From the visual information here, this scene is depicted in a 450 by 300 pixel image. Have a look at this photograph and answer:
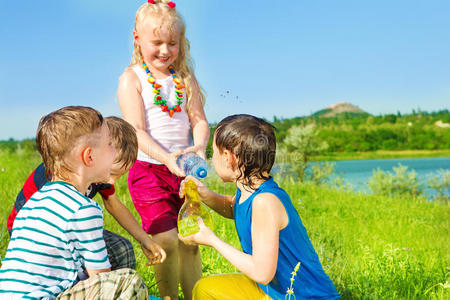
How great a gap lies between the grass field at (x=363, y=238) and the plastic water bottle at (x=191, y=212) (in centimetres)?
79

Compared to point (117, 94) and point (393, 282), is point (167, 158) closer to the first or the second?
point (117, 94)

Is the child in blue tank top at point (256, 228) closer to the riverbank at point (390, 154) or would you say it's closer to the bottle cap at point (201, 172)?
the bottle cap at point (201, 172)

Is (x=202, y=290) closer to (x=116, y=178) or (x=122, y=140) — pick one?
(x=116, y=178)

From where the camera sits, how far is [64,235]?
1780 millimetres

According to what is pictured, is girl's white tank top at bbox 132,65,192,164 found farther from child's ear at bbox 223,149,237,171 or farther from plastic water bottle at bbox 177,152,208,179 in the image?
child's ear at bbox 223,149,237,171

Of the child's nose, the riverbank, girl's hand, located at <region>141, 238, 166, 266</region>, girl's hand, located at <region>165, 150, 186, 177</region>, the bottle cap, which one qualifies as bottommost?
the riverbank

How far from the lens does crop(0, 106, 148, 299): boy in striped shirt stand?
5.83 feet

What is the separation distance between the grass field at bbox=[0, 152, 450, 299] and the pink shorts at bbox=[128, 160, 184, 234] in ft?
1.82

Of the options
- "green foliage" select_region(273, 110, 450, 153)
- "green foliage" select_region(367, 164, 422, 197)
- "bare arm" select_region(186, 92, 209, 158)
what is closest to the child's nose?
"bare arm" select_region(186, 92, 209, 158)

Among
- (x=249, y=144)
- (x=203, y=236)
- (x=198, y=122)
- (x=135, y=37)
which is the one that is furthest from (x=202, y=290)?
(x=135, y=37)

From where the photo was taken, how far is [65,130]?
1.88 meters

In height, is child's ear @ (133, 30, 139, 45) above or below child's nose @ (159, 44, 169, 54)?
above

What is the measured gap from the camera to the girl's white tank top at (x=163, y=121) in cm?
290

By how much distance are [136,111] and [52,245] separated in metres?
1.29
